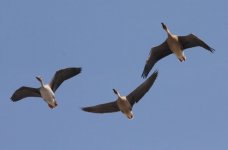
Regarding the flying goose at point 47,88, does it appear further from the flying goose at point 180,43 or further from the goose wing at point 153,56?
the flying goose at point 180,43

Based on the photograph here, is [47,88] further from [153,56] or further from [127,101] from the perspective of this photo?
[153,56]

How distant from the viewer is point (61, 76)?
4566 centimetres

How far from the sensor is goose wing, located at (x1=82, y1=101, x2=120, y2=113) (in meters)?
45.3

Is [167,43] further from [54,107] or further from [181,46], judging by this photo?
[54,107]

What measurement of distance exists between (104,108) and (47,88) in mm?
2362

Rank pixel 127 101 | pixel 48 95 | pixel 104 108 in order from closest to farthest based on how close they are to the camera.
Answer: pixel 127 101
pixel 48 95
pixel 104 108

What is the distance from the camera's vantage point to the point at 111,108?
45.4 meters

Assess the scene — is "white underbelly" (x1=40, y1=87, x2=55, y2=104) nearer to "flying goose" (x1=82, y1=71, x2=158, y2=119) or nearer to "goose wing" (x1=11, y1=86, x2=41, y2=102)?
"goose wing" (x1=11, y1=86, x2=41, y2=102)

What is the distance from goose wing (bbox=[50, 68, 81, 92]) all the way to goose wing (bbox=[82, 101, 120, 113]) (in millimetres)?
1372

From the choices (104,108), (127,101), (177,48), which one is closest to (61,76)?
(104,108)

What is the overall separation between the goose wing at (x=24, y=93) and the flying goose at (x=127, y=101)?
2.28 m

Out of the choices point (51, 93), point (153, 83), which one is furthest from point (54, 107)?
point (153, 83)

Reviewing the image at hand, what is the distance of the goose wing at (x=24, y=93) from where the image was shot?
1801 inches

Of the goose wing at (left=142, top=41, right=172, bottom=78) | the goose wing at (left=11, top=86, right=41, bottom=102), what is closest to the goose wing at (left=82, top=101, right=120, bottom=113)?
the goose wing at (left=142, top=41, right=172, bottom=78)
